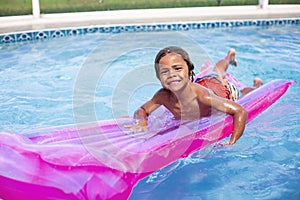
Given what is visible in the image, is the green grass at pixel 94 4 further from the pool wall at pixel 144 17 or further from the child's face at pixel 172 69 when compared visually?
the child's face at pixel 172 69

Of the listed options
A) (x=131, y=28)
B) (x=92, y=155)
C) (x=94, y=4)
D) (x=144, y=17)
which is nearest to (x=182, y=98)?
(x=92, y=155)

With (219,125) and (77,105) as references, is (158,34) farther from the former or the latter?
(219,125)

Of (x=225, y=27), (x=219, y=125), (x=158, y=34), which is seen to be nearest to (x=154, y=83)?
(x=219, y=125)

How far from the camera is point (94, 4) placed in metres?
8.65

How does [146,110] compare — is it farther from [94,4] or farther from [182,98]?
[94,4]

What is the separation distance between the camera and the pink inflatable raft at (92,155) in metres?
2.36

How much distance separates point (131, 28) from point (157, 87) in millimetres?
3092

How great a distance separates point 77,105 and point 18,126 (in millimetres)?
724

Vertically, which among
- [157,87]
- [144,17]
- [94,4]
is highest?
[94,4]

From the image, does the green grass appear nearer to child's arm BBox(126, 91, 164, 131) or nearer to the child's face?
child's arm BBox(126, 91, 164, 131)

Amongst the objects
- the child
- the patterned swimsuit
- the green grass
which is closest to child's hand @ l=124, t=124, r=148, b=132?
the child

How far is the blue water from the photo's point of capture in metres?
3.11

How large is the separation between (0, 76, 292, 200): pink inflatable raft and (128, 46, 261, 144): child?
9cm

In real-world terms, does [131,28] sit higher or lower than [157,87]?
higher
